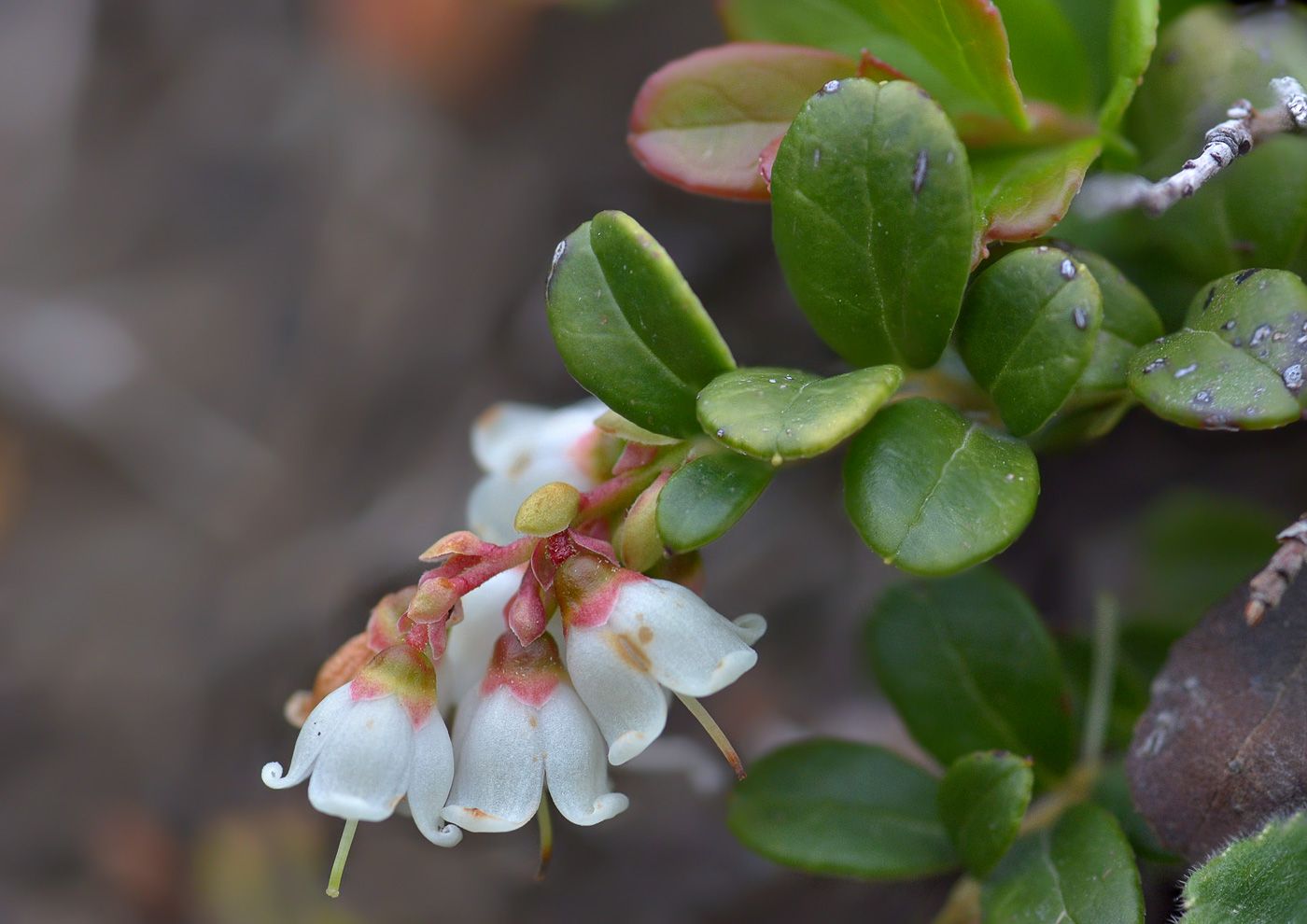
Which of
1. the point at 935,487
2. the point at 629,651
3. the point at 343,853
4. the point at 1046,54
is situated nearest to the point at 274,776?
the point at 343,853

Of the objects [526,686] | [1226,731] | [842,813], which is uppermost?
[526,686]

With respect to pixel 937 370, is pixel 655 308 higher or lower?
higher

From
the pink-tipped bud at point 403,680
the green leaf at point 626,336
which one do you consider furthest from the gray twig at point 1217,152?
the pink-tipped bud at point 403,680

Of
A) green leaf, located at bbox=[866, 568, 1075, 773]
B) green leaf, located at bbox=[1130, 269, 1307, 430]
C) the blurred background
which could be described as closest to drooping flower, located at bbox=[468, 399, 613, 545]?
green leaf, located at bbox=[866, 568, 1075, 773]

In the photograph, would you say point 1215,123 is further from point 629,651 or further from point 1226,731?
point 629,651

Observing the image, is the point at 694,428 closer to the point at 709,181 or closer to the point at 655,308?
the point at 655,308

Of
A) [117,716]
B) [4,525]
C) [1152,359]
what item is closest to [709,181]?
[1152,359]

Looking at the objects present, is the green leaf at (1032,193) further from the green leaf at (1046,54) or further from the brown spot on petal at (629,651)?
the brown spot on petal at (629,651)
